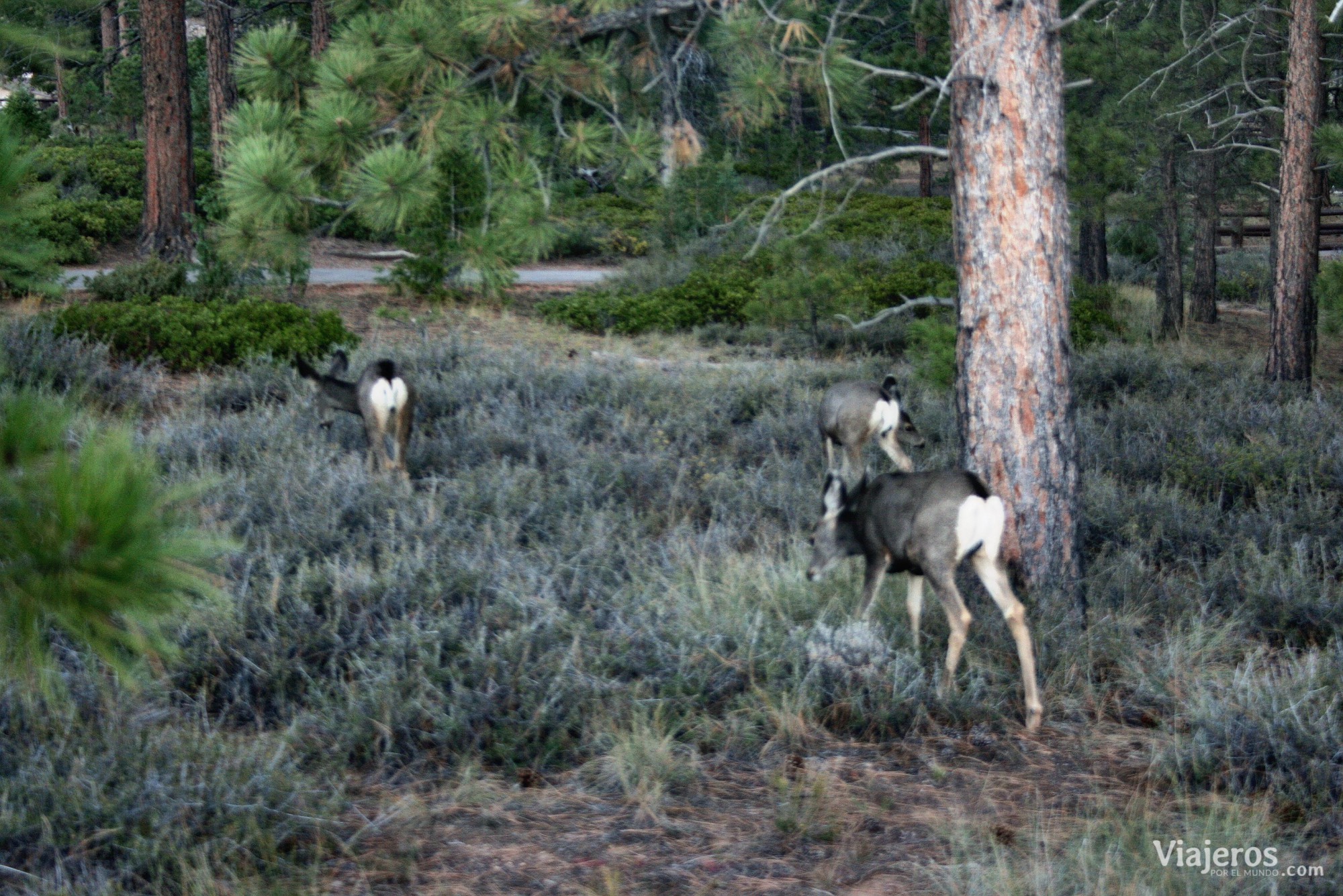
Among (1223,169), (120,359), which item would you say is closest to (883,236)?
(1223,169)

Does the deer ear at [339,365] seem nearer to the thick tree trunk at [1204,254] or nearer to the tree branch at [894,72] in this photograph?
the tree branch at [894,72]

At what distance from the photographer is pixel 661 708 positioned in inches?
187

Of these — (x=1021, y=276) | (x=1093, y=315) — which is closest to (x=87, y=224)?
(x=1093, y=315)

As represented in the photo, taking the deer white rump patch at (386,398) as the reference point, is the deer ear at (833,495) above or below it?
below

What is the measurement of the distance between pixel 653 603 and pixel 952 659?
147 cm

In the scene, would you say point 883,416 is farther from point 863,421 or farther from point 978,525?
point 978,525

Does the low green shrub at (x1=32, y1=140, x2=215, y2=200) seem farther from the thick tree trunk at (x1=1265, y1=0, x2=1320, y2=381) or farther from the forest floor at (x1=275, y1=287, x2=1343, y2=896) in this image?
the forest floor at (x1=275, y1=287, x2=1343, y2=896)

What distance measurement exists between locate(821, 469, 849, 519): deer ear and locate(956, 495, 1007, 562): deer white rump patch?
64 centimetres

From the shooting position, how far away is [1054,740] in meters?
4.98

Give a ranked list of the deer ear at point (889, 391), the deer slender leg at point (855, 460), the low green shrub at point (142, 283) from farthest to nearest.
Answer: the low green shrub at point (142, 283)
the deer slender leg at point (855, 460)
the deer ear at point (889, 391)

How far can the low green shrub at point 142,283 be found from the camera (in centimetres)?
1415

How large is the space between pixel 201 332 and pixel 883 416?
23.5ft

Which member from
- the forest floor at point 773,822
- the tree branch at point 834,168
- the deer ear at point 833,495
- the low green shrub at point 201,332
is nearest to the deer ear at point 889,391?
the tree branch at point 834,168

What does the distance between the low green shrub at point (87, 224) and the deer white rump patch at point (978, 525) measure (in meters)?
17.6
